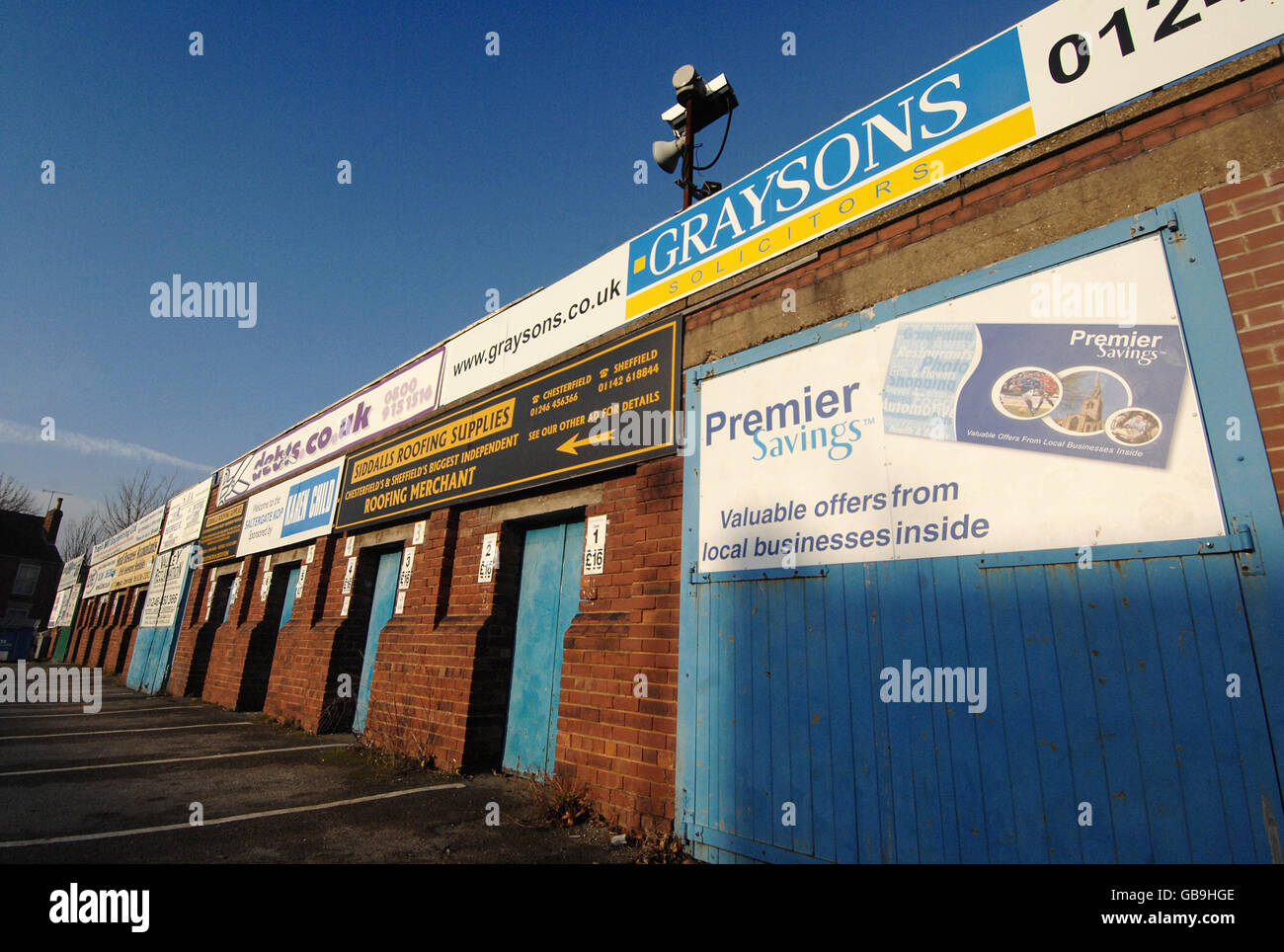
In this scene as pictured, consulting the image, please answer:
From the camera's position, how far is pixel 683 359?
17.1 ft

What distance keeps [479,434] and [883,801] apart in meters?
5.56

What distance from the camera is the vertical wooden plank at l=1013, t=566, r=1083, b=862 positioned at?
275 cm

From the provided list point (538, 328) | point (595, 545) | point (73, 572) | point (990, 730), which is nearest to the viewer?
point (990, 730)

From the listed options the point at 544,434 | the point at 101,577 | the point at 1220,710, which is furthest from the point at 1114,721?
the point at 101,577

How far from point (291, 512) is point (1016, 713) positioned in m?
11.7

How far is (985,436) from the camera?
10.9ft

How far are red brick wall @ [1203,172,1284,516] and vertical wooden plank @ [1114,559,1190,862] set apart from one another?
0.67 meters

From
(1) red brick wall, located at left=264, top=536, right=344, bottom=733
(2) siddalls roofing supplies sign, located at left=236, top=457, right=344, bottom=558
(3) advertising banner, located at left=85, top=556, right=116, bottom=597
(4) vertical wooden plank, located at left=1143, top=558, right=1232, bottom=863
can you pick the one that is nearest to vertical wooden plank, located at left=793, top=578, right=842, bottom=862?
(4) vertical wooden plank, located at left=1143, top=558, right=1232, bottom=863

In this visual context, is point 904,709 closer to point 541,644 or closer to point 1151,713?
point 1151,713

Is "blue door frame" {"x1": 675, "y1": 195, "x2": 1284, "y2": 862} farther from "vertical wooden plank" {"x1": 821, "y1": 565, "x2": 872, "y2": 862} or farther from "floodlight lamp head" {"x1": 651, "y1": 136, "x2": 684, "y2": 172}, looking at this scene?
"floodlight lamp head" {"x1": 651, "y1": 136, "x2": 684, "y2": 172}

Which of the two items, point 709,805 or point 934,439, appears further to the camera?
point 709,805
